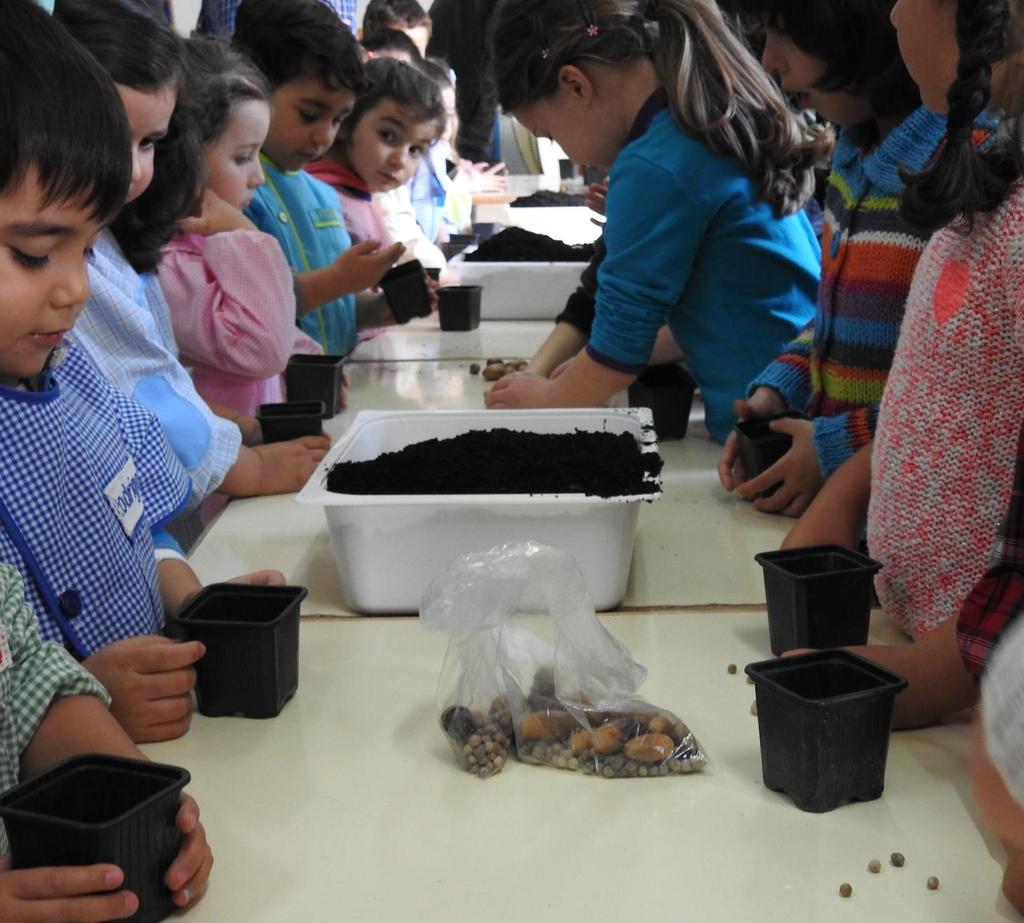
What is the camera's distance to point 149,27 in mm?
1514

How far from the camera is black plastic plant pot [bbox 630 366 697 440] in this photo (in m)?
1.94

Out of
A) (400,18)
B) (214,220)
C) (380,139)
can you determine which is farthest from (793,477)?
(400,18)

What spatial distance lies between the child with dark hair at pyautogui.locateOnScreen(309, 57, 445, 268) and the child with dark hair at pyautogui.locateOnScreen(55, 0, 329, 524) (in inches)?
49.9

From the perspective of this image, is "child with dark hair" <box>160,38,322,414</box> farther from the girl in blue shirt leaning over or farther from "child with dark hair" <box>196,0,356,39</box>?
"child with dark hair" <box>196,0,356,39</box>

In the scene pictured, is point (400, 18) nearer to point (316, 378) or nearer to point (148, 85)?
point (316, 378)

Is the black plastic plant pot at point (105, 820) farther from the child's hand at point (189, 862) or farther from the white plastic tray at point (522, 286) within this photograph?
the white plastic tray at point (522, 286)

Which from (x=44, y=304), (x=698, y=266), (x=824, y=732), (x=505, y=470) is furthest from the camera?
(x=698, y=266)

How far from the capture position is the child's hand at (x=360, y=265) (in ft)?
8.16

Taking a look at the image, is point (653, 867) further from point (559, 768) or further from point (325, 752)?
point (325, 752)

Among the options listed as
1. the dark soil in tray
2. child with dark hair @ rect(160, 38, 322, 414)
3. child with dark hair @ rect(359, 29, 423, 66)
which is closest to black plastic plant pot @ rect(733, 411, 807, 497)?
child with dark hair @ rect(160, 38, 322, 414)

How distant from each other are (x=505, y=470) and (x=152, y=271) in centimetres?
84

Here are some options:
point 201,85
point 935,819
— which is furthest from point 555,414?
point 201,85

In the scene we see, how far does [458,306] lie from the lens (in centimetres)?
285

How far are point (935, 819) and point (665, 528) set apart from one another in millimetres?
681
